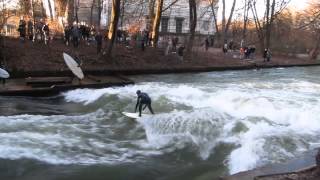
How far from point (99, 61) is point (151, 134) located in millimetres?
17030

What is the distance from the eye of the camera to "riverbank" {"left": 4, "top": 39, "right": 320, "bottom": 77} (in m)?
30.1

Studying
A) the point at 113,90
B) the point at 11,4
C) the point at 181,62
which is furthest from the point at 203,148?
the point at 11,4

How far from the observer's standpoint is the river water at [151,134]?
13.6 metres

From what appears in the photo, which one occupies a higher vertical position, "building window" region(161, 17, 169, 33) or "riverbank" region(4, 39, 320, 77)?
"building window" region(161, 17, 169, 33)

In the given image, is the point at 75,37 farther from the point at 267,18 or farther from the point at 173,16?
the point at 173,16

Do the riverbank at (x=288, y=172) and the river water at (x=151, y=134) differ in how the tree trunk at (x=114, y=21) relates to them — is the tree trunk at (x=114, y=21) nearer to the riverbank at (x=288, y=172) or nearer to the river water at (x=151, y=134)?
the river water at (x=151, y=134)

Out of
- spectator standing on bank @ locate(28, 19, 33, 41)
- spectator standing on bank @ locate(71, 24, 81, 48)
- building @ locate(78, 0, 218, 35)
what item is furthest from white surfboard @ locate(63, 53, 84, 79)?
building @ locate(78, 0, 218, 35)

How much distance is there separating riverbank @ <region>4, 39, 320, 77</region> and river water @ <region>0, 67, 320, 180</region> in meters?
5.77

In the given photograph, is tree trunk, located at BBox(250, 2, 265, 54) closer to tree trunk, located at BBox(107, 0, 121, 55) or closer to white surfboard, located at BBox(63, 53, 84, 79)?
tree trunk, located at BBox(107, 0, 121, 55)

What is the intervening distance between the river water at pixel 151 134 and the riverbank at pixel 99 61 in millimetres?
5773

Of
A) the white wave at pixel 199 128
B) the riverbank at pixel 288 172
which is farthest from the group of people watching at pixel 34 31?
the riverbank at pixel 288 172

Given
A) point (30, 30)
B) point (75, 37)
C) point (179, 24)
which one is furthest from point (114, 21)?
point (179, 24)

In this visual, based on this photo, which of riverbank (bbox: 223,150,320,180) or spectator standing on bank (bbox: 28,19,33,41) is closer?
riverbank (bbox: 223,150,320,180)

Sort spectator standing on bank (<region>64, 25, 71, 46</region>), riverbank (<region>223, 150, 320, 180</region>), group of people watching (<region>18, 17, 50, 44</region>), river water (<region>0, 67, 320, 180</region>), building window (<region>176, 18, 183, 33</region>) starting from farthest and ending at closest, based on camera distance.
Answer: building window (<region>176, 18, 183, 33</region>)
spectator standing on bank (<region>64, 25, 71, 46</region>)
group of people watching (<region>18, 17, 50, 44</region>)
river water (<region>0, 67, 320, 180</region>)
riverbank (<region>223, 150, 320, 180</region>)
